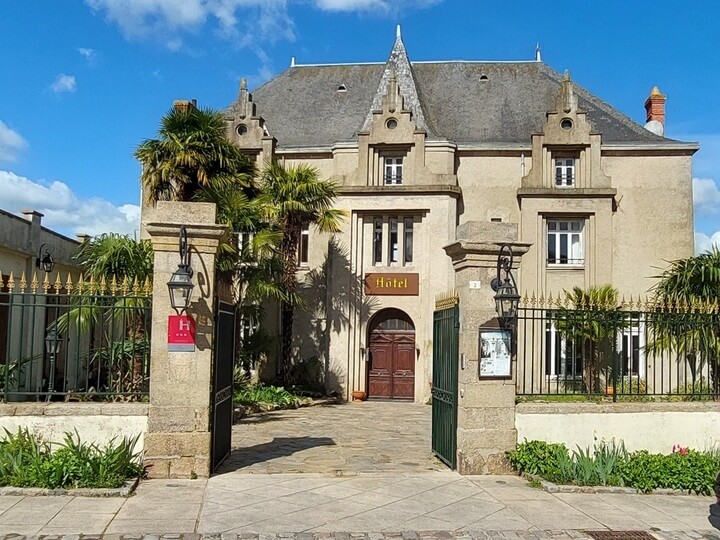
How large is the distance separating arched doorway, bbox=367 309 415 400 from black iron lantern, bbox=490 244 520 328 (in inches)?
543

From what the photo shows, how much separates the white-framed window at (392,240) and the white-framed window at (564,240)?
4.72 m

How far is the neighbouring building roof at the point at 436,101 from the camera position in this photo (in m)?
25.4

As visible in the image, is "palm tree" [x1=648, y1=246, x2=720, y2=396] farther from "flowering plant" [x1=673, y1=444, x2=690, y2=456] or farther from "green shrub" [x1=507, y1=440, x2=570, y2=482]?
"green shrub" [x1=507, y1=440, x2=570, y2=482]

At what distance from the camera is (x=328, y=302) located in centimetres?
2350

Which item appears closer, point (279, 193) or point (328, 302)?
point (279, 193)

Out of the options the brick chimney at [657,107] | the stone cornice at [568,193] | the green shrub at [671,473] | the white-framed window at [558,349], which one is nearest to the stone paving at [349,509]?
the green shrub at [671,473]

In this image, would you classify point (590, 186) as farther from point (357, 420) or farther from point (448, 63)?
point (357, 420)

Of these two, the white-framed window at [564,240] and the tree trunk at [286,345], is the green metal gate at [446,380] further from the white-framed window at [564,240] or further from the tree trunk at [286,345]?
the white-framed window at [564,240]

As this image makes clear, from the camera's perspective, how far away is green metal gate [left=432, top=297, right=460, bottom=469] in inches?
399

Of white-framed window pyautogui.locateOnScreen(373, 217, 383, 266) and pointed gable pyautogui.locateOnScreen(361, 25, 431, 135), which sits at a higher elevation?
pointed gable pyautogui.locateOnScreen(361, 25, 431, 135)

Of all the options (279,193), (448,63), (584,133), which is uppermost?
(448,63)

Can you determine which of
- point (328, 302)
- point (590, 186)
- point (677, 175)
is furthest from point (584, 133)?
point (328, 302)

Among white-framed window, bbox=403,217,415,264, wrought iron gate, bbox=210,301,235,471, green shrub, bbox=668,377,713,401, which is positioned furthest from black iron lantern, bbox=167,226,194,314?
white-framed window, bbox=403,217,415,264

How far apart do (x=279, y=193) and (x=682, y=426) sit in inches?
523
